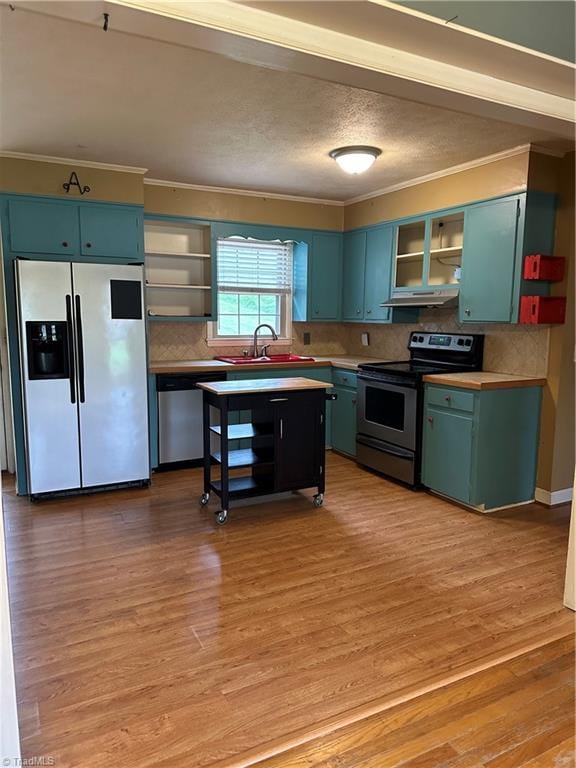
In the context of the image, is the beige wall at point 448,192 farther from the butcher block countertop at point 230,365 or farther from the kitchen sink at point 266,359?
the kitchen sink at point 266,359

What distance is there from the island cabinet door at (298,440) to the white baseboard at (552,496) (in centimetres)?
167

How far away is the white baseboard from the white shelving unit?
3240 millimetres

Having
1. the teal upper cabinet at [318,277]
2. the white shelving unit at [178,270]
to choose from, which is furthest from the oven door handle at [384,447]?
the white shelving unit at [178,270]

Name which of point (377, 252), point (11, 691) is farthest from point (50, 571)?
point (377, 252)

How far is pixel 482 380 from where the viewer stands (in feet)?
12.0

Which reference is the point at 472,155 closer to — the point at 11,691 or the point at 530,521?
the point at 530,521

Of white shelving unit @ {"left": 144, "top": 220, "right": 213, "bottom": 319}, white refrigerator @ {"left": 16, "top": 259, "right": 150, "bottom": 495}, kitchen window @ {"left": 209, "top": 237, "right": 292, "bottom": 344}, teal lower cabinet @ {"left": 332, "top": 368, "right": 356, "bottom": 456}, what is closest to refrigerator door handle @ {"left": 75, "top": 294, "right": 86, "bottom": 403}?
white refrigerator @ {"left": 16, "top": 259, "right": 150, "bottom": 495}

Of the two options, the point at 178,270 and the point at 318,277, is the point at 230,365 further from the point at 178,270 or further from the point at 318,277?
the point at 318,277

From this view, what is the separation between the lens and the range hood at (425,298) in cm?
417

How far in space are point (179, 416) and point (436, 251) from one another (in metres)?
2.61

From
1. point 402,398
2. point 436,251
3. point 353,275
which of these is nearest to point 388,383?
point 402,398

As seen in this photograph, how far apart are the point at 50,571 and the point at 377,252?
3.82 metres

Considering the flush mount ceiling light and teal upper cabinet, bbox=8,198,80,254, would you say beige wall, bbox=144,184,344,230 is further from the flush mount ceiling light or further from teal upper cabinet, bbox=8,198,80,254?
the flush mount ceiling light

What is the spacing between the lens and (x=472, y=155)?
12.4 feet
